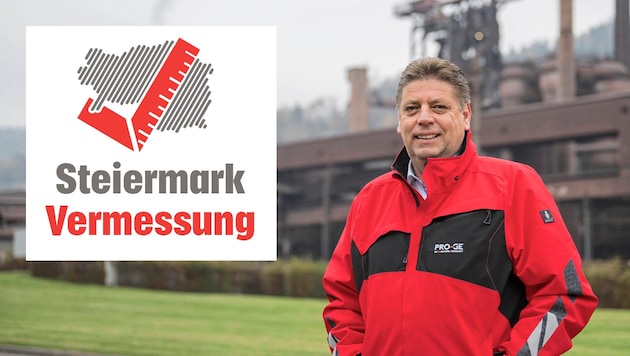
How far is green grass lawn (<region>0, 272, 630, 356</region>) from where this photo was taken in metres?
11.4

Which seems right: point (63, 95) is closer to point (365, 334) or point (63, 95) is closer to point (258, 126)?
point (258, 126)

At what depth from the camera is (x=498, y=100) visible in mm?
48000

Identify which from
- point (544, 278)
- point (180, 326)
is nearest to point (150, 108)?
point (544, 278)

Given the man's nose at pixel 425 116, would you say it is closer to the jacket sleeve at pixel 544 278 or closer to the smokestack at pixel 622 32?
the jacket sleeve at pixel 544 278

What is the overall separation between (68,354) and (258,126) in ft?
14.3

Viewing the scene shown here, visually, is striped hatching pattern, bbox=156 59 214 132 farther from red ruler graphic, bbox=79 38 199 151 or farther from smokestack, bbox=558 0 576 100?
smokestack, bbox=558 0 576 100

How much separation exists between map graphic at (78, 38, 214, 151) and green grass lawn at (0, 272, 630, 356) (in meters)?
3.64

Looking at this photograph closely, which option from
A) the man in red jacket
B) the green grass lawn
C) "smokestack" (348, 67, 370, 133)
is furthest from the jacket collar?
"smokestack" (348, 67, 370, 133)

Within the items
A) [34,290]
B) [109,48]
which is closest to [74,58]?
[109,48]

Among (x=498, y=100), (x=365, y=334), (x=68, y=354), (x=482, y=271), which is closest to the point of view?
(x=482, y=271)

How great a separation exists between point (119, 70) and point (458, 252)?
6287 mm

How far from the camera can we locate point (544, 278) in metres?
2.64

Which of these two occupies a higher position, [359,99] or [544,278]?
[359,99]

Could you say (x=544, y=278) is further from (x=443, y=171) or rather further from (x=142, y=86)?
(x=142, y=86)
